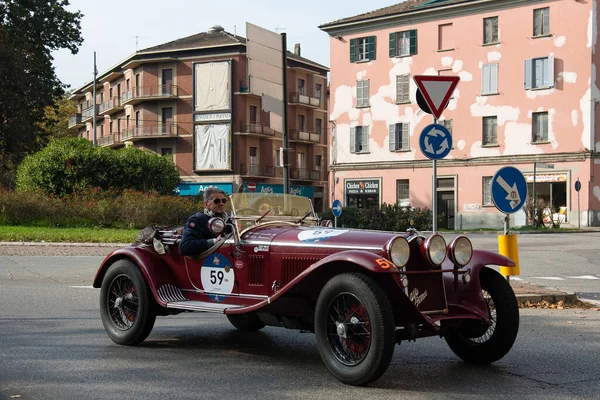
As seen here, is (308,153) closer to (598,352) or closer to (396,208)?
(396,208)

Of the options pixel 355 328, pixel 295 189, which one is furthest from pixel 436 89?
pixel 295 189

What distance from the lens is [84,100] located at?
301ft

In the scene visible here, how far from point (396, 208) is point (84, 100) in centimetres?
5874

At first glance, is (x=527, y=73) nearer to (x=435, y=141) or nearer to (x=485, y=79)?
(x=485, y=79)

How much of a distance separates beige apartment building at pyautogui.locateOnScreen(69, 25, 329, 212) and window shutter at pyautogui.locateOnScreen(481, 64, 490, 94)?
66.7 ft

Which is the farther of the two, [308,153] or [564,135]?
[308,153]

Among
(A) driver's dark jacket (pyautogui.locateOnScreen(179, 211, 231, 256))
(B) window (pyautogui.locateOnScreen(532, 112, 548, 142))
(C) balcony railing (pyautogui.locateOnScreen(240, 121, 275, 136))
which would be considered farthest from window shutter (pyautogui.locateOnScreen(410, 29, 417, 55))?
(A) driver's dark jacket (pyautogui.locateOnScreen(179, 211, 231, 256))

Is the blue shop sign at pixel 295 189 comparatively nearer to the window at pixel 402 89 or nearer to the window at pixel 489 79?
the window at pixel 402 89

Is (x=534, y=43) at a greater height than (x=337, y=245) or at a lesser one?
greater

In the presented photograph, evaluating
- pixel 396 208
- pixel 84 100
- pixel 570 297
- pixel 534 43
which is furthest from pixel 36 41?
pixel 84 100

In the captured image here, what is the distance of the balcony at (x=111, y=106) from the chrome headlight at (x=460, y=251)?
7007 cm

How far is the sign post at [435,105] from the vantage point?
10.1 metres

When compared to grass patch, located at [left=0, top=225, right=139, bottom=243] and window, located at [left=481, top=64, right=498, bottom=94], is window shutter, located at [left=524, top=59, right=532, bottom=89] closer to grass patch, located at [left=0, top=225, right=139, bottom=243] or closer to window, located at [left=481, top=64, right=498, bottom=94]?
window, located at [left=481, top=64, right=498, bottom=94]

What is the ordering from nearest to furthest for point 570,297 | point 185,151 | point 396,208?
point 570,297, point 396,208, point 185,151
